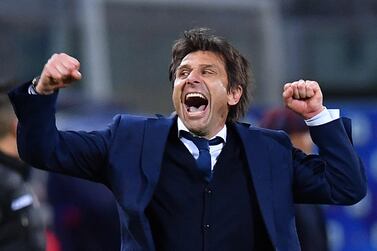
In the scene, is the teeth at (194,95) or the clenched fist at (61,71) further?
the teeth at (194,95)

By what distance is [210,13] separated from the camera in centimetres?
2014

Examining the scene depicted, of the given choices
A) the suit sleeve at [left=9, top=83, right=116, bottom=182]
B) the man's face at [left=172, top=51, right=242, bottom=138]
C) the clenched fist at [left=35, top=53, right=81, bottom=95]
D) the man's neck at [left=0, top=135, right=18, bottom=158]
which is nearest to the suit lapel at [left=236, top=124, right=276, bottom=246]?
the man's face at [left=172, top=51, right=242, bottom=138]

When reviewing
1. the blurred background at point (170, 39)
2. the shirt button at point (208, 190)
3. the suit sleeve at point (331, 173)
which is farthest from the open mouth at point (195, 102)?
the blurred background at point (170, 39)

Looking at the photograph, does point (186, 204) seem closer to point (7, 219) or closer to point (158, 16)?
point (7, 219)

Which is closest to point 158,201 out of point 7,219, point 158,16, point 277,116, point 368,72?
point 7,219

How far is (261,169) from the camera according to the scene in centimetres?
443

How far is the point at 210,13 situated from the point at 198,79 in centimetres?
1576

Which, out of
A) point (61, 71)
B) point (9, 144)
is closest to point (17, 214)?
point (9, 144)

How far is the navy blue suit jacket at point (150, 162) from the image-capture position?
4223 millimetres

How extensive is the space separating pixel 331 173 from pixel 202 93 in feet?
1.71

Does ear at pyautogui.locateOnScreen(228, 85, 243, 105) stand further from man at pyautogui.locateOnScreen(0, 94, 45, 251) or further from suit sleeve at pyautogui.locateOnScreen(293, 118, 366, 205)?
man at pyautogui.locateOnScreen(0, 94, 45, 251)

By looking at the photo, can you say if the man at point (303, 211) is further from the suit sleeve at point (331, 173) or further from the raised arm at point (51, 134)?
the raised arm at point (51, 134)

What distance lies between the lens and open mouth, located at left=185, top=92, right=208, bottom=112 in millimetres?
4445

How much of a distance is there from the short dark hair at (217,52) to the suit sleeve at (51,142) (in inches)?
16.1
